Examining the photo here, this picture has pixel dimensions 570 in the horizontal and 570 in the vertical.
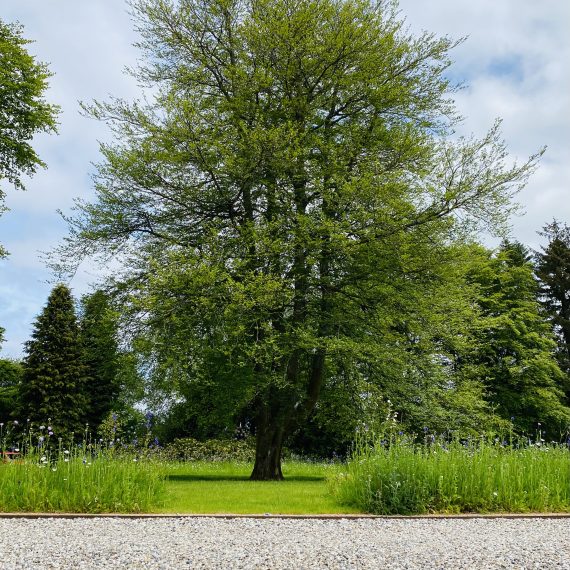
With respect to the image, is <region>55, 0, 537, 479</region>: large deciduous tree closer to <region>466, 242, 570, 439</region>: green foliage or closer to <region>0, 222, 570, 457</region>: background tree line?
<region>0, 222, 570, 457</region>: background tree line

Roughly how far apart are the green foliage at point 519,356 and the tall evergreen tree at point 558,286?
2.46 m

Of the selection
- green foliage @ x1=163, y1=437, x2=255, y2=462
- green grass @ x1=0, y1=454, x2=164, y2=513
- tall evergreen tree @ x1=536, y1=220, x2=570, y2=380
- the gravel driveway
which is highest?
tall evergreen tree @ x1=536, y1=220, x2=570, y2=380

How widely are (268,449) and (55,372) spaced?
14069mm

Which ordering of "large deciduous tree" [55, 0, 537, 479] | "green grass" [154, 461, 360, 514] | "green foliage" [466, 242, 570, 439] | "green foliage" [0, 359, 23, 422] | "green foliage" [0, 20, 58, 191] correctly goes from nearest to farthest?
"green grass" [154, 461, 360, 514], "large deciduous tree" [55, 0, 537, 479], "green foliage" [0, 20, 58, 191], "green foliage" [466, 242, 570, 439], "green foliage" [0, 359, 23, 422]

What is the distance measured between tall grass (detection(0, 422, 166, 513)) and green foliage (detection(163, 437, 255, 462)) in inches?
467

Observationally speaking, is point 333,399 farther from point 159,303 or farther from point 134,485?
point 134,485

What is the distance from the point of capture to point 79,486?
809cm

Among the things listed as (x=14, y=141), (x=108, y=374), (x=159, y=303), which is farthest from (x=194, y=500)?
(x=14, y=141)

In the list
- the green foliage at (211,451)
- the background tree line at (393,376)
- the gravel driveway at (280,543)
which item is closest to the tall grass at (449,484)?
the gravel driveway at (280,543)

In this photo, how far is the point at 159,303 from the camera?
12773mm

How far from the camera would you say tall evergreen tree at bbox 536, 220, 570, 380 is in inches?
1335

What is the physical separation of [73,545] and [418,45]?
13.8 meters

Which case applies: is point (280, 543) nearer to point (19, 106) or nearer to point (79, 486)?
point (79, 486)

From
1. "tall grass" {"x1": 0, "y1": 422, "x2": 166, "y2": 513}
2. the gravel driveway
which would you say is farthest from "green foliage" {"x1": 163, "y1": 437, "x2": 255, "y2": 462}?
the gravel driveway
